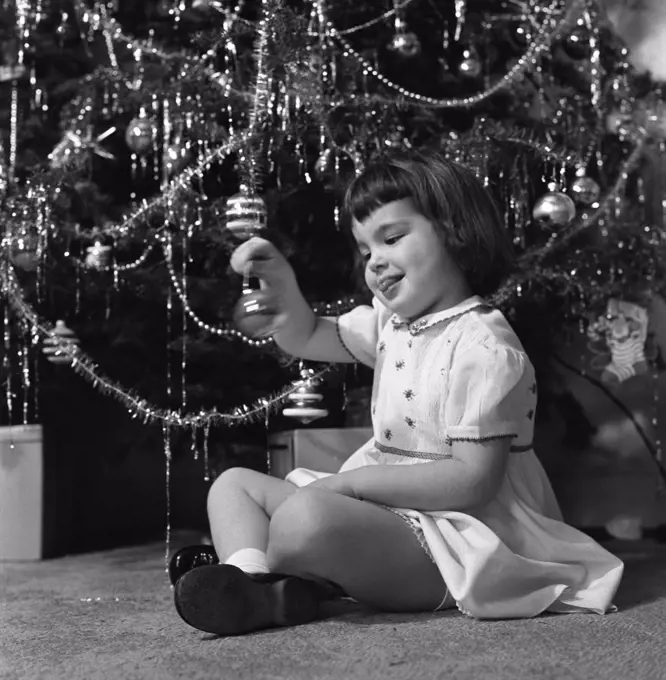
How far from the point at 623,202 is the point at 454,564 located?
119 cm

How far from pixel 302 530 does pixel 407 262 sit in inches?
15.0

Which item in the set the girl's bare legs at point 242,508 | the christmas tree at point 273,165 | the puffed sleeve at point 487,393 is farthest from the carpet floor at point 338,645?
the christmas tree at point 273,165

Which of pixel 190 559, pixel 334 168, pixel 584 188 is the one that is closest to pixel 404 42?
pixel 334 168

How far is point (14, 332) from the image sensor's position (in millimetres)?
1722

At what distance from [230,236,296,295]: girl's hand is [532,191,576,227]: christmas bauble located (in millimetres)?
505

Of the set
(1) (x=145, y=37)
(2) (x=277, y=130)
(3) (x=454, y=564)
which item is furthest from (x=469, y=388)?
(1) (x=145, y=37)

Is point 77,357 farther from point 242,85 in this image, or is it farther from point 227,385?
point 242,85

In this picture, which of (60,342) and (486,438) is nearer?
(486,438)

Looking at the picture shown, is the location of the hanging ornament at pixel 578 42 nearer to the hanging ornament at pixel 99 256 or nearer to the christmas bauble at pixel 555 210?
the christmas bauble at pixel 555 210

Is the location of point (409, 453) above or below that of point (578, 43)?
below

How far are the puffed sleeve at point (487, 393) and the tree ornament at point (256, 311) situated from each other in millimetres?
284

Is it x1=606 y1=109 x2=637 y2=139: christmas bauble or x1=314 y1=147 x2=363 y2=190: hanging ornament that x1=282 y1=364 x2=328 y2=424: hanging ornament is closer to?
x1=314 y1=147 x2=363 y2=190: hanging ornament

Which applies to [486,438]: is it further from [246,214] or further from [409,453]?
[246,214]

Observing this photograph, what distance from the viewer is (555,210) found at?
60.3 inches
